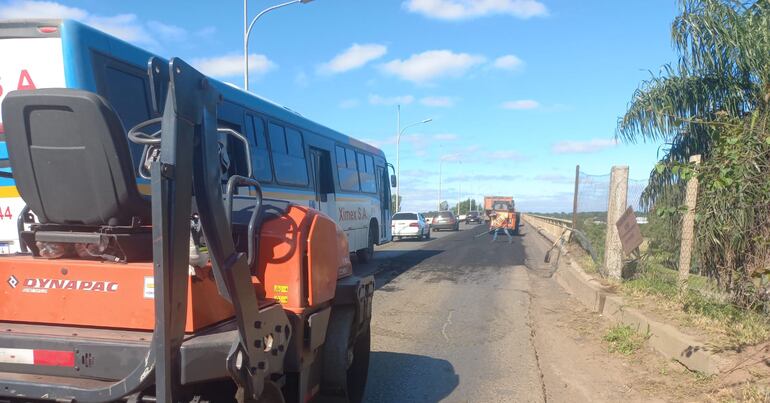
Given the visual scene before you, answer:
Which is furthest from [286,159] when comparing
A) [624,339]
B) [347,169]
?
[624,339]

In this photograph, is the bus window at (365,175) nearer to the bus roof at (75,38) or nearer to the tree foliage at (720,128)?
the tree foliage at (720,128)

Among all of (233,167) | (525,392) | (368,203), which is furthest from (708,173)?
(368,203)

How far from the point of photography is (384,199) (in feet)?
61.2

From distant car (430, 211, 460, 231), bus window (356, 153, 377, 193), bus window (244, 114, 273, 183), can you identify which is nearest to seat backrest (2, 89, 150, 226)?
bus window (244, 114, 273, 183)

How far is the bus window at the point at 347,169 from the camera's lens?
46.0 feet

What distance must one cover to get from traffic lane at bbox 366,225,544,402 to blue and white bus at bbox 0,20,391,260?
2511 millimetres

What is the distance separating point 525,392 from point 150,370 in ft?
11.6

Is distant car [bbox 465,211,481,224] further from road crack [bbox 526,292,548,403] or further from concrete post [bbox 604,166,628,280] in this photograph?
concrete post [bbox 604,166,628,280]

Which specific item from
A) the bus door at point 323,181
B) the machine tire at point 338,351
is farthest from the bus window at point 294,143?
the machine tire at point 338,351

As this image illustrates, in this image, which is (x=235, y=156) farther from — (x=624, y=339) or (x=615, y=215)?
(x=615, y=215)

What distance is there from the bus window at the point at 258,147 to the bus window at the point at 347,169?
385 cm

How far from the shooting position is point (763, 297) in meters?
6.00

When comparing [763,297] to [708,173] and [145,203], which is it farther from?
[145,203]

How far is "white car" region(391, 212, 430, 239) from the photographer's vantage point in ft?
90.4
